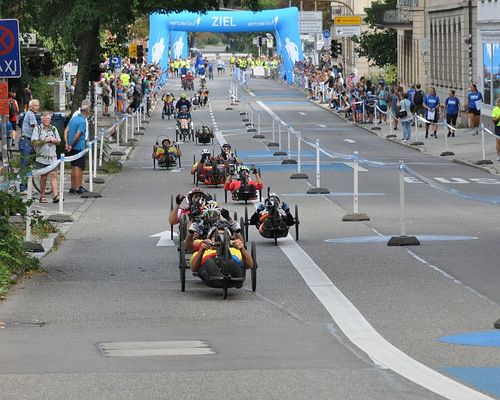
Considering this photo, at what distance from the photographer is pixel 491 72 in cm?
6106

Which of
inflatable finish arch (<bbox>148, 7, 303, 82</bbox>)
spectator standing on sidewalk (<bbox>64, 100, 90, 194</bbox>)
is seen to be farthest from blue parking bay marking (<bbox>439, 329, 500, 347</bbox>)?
inflatable finish arch (<bbox>148, 7, 303, 82</bbox>)

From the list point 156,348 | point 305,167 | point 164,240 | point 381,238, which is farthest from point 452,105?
point 156,348

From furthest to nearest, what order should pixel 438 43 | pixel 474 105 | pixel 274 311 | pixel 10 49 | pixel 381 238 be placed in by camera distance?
1. pixel 438 43
2. pixel 474 105
3. pixel 381 238
4. pixel 10 49
5. pixel 274 311

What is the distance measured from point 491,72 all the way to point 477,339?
49.6 m

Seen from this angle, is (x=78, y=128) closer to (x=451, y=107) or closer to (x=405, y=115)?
(x=451, y=107)

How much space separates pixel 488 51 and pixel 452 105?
26.7 ft

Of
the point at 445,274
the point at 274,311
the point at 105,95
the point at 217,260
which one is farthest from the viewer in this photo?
the point at 105,95

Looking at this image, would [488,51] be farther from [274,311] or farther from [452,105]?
[274,311]

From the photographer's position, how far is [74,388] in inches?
400

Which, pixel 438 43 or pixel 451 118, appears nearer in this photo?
pixel 451 118

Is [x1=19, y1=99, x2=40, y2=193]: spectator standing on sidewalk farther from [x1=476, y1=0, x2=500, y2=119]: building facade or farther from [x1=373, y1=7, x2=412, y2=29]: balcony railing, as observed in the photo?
[x1=373, y1=7, x2=412, y2=29]: balcony railing

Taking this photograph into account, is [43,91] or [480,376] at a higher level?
[43,91]

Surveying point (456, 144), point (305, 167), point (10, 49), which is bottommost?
point (456, 144)

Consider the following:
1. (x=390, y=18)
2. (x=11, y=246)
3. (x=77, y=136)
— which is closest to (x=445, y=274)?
(x=11, y=246)
